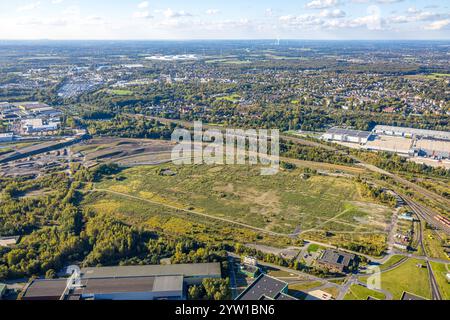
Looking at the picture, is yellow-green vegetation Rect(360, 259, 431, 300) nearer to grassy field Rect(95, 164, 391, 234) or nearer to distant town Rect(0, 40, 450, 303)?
distant town Rect(0, 40, 450, 303)

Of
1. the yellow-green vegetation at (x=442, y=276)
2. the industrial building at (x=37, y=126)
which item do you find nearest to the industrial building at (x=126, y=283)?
the yellow-green vegetation at (x=442, y=276)

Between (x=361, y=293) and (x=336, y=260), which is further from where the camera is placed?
(x=336, y=260)

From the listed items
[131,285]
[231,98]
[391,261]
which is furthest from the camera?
[231,98]

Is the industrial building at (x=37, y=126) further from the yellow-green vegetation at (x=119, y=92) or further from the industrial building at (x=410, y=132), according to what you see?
the industrial building at (x=410, y=132)

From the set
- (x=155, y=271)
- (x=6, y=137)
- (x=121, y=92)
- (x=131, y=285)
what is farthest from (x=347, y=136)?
(x=121, y=92)

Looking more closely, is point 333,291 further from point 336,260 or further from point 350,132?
point 350,132

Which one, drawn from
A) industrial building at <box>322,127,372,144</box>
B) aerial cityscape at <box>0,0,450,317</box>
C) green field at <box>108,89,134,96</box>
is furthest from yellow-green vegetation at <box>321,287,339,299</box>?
green field at <box>108,89,134,96</box>
